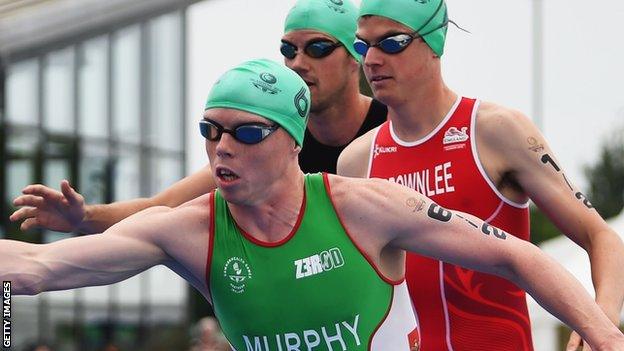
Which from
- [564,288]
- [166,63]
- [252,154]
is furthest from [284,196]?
[166,63]

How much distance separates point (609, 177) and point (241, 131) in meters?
76.1

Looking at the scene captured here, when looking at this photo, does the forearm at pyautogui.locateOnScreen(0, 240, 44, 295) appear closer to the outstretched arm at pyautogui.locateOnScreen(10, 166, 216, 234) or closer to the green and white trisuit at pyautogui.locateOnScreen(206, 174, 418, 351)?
the green and white trisuit at pyautogui.locateOnScreen(206, 174, 418, 351)

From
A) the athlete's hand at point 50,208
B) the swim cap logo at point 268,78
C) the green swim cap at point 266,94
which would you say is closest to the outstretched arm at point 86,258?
the green swim cap at point 266,94

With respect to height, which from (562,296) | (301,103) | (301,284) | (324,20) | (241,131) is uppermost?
(324,20)

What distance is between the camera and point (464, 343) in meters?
5.94

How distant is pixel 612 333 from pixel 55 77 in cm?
3048

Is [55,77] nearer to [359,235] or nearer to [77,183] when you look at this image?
[77,183]

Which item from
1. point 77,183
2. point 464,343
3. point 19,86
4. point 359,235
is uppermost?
point 19,86

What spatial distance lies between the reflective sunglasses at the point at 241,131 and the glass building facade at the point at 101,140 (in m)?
24.4

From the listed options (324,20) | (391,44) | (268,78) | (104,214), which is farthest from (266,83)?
(324,20)

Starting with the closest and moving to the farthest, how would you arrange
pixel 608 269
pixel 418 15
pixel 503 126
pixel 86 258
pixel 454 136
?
1. pixel 86 258
2. pixel 608 269
3. pixel 503 126
4. pixel 454 136
5. pixel 418 15

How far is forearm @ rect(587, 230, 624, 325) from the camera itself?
5641mm

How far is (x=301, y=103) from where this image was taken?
5.30m

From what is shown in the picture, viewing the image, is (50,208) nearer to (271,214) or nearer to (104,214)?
(104,214)
